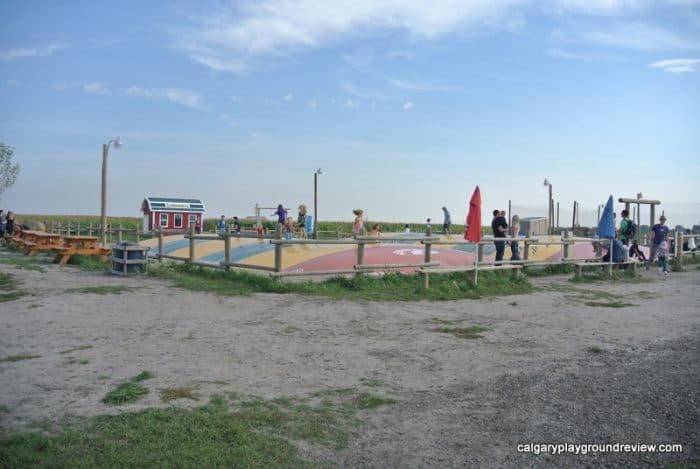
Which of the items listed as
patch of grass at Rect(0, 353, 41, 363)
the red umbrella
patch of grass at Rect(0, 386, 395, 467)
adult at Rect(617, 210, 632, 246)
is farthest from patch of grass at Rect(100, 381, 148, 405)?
adult at Rect(617, 210, 632, 246)

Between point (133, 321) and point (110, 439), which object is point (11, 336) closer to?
point (133, 321)

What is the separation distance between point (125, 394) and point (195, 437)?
122cm

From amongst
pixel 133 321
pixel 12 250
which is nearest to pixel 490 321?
pixel 133 321

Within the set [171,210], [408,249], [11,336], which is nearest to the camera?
[11,336]

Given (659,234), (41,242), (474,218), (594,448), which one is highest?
(474,218)

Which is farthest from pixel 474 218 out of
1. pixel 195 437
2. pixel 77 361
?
pixel 195 437

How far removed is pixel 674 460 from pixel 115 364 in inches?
194

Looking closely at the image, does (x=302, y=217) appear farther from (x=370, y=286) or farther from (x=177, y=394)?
(x=177, y=394)

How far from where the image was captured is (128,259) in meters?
14.7

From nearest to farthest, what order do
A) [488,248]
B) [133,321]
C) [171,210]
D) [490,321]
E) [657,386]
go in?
[657,386] → [133,321] → [490,321] → [488,248] → [171,210]

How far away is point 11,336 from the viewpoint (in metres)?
7.20

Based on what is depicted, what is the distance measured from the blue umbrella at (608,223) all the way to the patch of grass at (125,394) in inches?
617

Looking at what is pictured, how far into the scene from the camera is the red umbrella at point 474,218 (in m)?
13.3

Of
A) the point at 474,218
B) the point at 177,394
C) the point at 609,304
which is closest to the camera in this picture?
the point at 177,394
